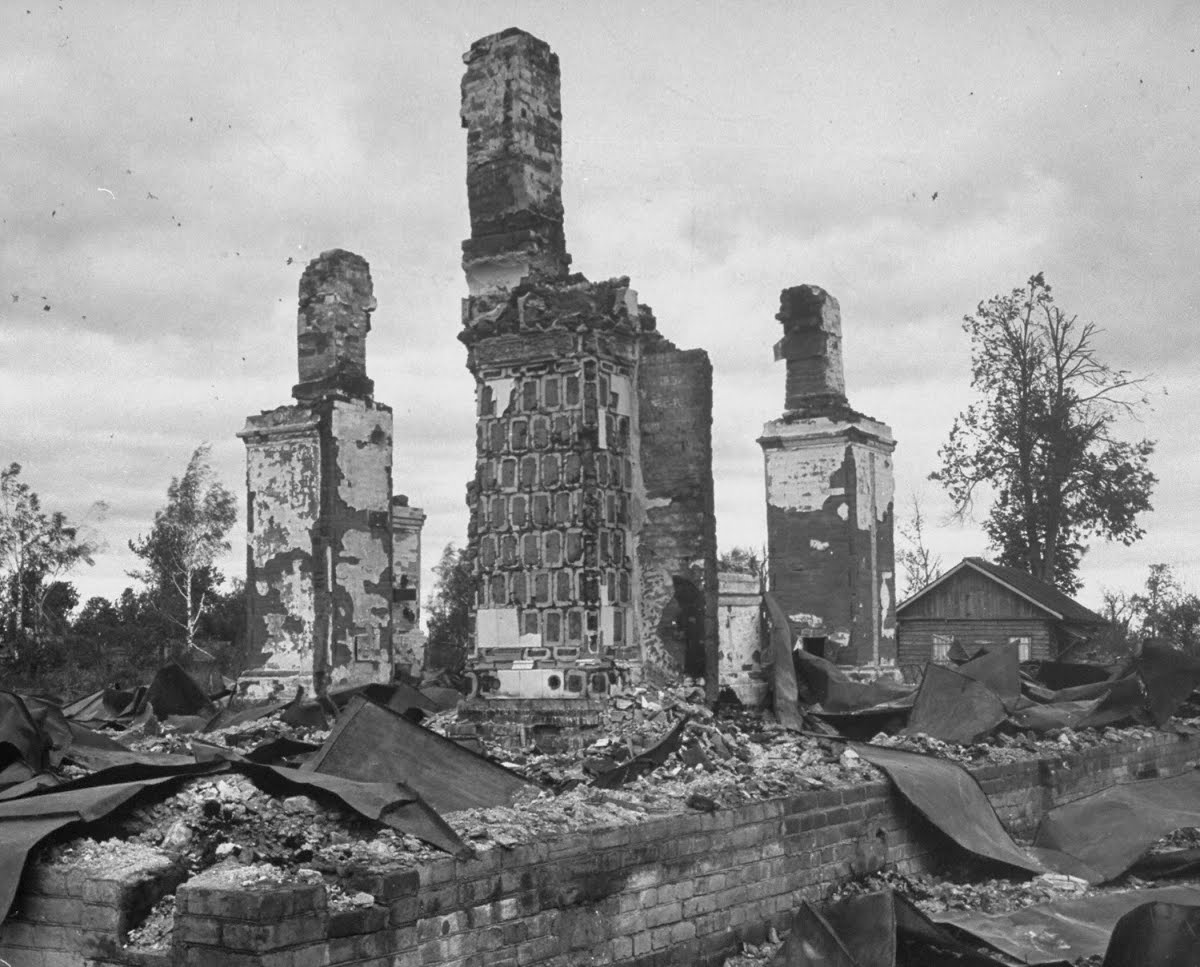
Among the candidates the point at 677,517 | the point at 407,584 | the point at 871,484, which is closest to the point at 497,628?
the point at 677,517

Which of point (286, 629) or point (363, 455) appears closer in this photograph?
point (286, 629)

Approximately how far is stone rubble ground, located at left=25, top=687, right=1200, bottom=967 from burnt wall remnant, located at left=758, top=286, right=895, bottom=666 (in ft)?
12.9

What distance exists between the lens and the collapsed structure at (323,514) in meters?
14.0

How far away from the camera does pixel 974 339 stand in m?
26.0

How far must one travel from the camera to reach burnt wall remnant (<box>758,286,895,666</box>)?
13.7 metres

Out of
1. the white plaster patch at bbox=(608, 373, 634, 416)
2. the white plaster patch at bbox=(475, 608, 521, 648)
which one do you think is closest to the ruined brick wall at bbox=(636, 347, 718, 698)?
the white plaster patch at bbox=(608, 373, 634, 416)

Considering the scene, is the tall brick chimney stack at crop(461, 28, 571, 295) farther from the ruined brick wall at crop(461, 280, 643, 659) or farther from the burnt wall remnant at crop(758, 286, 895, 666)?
the burnt wall remnant at crop(758, 286, 895, 666)

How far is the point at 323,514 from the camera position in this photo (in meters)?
13.9

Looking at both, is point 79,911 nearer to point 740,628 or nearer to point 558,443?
point 558,443

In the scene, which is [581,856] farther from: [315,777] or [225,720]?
[225,720]

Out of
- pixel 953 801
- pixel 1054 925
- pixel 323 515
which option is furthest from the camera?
pixel 323 515

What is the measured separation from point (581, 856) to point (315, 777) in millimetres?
1128

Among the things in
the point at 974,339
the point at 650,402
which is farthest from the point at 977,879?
the point at 974,339

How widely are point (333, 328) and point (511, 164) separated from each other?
15.8ft
